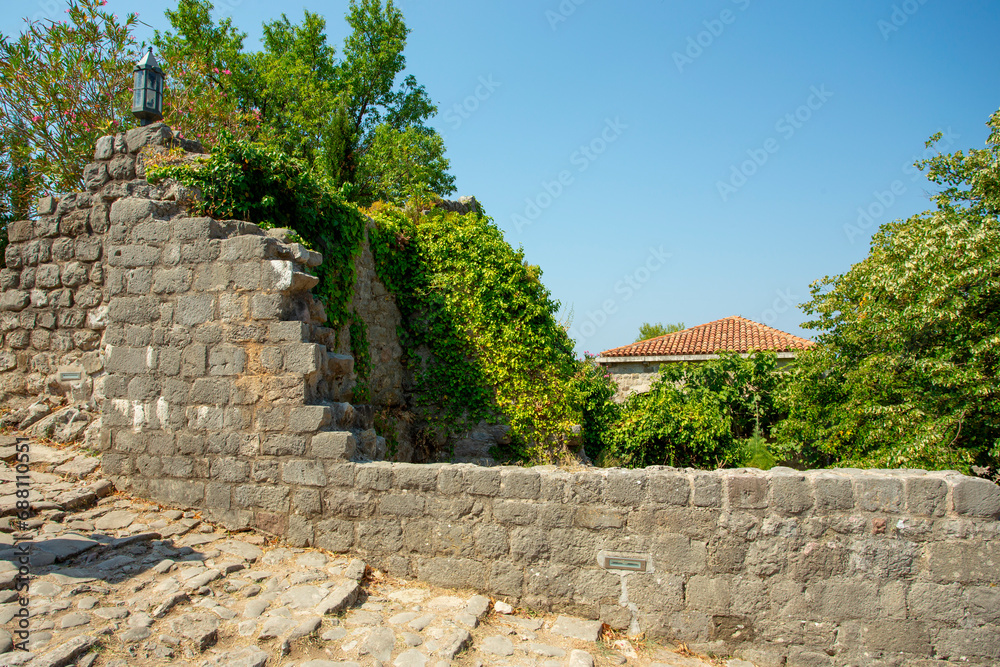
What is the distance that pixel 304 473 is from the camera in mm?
4832

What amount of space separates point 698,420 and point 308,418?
25.4 feet

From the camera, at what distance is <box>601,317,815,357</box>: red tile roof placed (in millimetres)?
18578

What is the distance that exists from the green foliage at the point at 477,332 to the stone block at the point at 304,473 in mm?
3107

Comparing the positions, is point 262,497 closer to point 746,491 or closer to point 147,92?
point 746,491

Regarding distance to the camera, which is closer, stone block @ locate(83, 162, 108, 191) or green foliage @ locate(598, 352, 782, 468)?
stone block @ locate(83, 162, 108, 191)

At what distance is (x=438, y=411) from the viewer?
797 centimetres

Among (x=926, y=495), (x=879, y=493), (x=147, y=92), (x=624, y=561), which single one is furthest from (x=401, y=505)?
(x=147, y=92)

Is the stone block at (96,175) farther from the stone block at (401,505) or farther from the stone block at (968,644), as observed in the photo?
the stone block at (968,644)

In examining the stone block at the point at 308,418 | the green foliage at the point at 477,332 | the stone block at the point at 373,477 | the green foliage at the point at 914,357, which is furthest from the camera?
the green foliage at the point at 914,357

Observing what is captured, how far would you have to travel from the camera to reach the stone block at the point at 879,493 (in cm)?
377

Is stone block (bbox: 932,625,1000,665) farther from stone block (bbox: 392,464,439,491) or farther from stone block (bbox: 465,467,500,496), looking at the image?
stone block (bbox: 392,464,439,491)

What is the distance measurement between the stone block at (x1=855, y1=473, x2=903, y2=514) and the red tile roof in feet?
47.5

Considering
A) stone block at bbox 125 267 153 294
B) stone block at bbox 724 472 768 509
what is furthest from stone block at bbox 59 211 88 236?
stone block at bbox 724 472 768 509

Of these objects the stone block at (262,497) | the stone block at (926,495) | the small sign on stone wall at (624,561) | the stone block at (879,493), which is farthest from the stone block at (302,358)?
the stone block at (926,495)
